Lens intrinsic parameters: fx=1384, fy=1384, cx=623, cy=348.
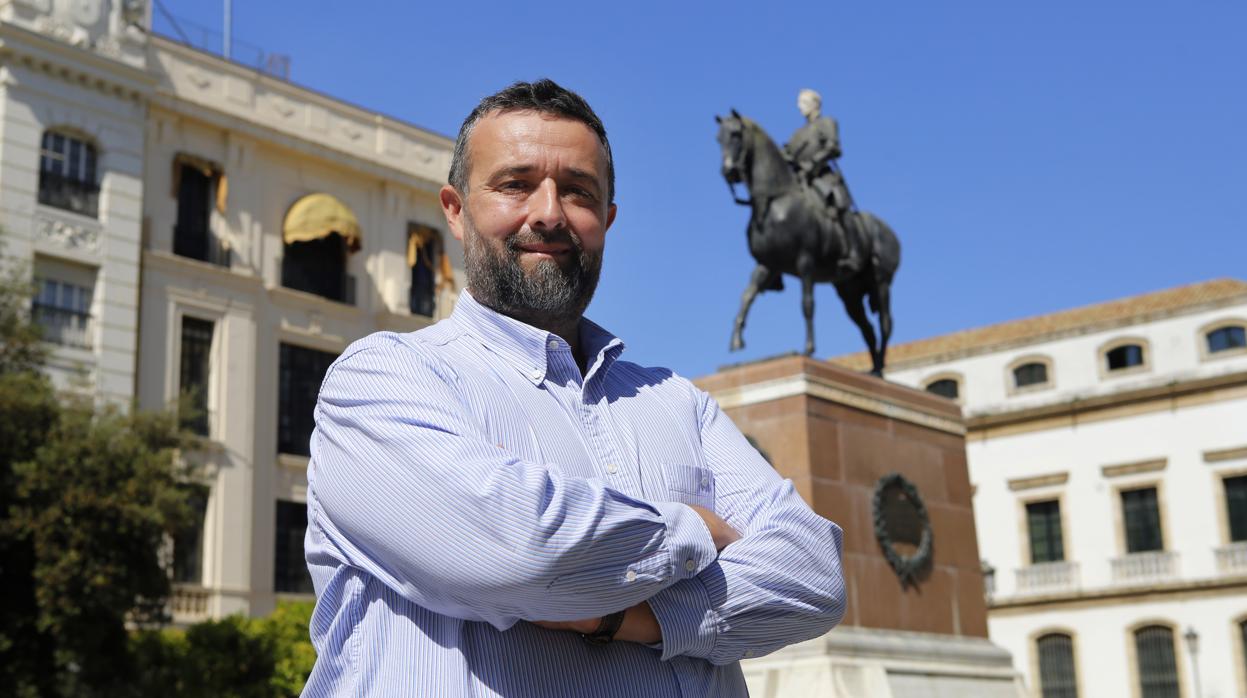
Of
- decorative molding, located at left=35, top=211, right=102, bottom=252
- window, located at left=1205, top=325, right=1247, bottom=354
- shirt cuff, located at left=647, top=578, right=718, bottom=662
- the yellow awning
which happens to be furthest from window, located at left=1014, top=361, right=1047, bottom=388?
shirt cuff, located at left=647, top=578, right=718, bottom=662

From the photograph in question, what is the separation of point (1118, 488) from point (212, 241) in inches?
972

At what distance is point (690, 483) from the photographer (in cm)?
258

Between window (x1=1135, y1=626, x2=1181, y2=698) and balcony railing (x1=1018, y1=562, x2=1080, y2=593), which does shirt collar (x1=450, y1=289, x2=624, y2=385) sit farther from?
balcony railing (x1=1018, y1=562, x2=1080, y2=593)

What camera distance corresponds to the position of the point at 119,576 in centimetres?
1892

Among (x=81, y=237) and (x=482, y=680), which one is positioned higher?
(x=81, y=237)

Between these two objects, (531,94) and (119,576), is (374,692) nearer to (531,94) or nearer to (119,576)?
(531,94)

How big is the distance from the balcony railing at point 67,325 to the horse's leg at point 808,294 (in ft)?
51.7

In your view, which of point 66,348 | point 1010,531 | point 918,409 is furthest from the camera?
point 1010,531

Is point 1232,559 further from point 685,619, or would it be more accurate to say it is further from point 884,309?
point 685,619

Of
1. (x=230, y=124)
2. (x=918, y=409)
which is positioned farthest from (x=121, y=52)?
(x=918, y=409)

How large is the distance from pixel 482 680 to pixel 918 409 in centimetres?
1023

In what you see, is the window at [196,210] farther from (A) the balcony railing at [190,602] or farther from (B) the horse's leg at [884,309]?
(B) the horse's leg at [884,309]

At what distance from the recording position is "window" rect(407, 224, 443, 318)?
30.7 meters

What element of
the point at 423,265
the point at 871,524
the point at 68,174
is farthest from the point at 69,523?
the point at 423,265
